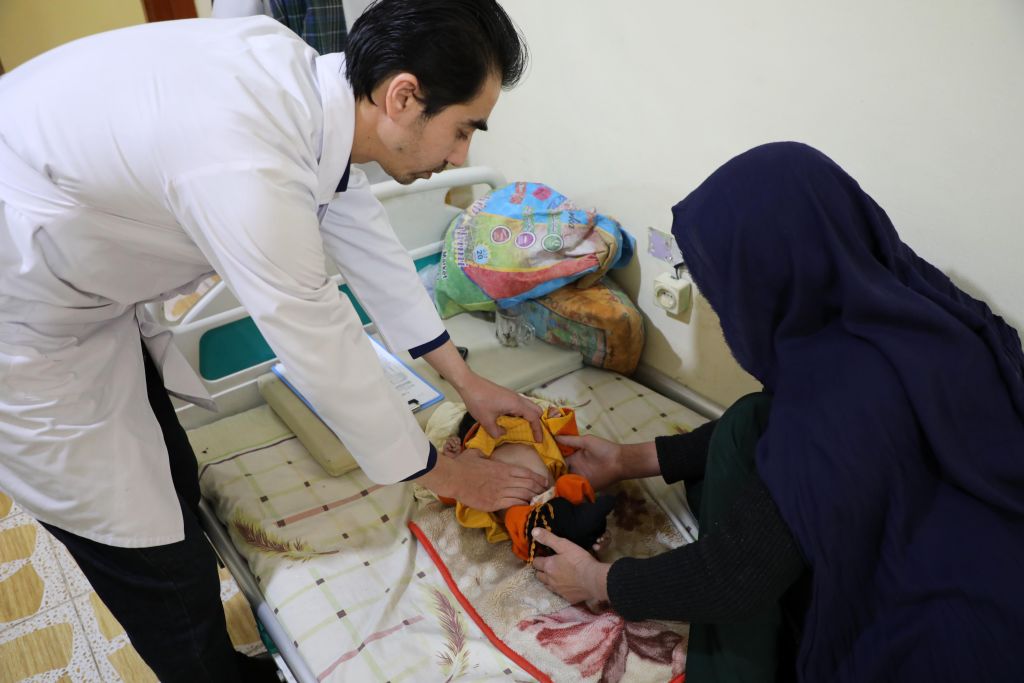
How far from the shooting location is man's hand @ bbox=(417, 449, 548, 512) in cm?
139

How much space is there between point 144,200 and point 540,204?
1207mm

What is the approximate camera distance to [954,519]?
1016mm

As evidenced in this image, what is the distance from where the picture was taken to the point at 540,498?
1490 millimetres

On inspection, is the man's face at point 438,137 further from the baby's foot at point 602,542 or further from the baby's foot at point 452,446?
the baby's foot at point 602,542

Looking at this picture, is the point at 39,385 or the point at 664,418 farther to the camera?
the point at 664,418

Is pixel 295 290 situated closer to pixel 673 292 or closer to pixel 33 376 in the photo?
pixel 33 376

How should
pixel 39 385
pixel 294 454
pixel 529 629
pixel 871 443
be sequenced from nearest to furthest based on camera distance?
pixel 871 443
pixel 39 385
pixel 529 629
pixel 294 454

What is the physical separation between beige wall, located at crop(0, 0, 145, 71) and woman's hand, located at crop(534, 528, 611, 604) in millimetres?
4013

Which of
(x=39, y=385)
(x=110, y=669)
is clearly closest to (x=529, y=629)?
(x=39, y=385)

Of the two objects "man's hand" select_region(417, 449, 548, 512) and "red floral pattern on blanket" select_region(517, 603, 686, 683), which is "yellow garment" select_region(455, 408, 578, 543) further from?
"red floral pattern on blanket" select_region(517, 603, 686, 683)

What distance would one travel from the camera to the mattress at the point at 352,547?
4.44 ft

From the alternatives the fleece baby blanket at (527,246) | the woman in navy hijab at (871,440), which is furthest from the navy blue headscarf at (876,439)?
the fleece baby blanket at (527,246)

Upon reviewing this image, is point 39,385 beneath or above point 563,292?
above

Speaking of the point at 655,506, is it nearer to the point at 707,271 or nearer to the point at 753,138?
the point at 707,271
